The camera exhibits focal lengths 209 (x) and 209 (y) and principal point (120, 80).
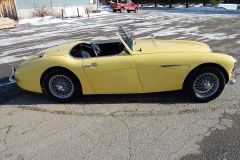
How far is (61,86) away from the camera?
407cm

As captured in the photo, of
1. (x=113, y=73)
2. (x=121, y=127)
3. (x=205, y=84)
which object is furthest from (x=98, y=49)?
(x=205, y=84)

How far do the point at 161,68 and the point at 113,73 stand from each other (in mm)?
873

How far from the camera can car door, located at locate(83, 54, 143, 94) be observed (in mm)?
3785

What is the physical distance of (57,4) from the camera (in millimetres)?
24375

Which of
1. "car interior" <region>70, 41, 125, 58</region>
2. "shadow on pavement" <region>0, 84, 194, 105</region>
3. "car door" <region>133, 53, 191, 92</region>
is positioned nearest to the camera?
"car door" <region>133, 53, 191, 92</region>

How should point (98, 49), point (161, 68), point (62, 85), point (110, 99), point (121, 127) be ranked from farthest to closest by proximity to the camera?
point (98, 49)
point (110, 99)
point (62, 85)
point (161, 68)
point (121, 127)

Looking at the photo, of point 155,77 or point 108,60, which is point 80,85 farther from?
point 155,77

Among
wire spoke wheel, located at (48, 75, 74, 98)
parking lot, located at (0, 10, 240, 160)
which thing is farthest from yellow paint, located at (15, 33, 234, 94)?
parking lot, located at (0, 10, 240, 160)

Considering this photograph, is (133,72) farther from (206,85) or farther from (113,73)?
(206,85)

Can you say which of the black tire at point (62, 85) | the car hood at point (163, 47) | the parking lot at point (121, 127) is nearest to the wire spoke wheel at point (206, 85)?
the parking lot at point (121, 127)

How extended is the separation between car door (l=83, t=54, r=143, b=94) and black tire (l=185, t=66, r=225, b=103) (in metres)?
0.94

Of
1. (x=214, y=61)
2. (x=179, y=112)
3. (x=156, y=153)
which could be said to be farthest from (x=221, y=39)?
(x=156, y=153)

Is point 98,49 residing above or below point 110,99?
above

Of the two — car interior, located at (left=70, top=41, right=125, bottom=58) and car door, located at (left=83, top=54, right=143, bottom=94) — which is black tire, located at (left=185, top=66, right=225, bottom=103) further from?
car interior, located at (left=70, top=41, right=125, bottom=58)
